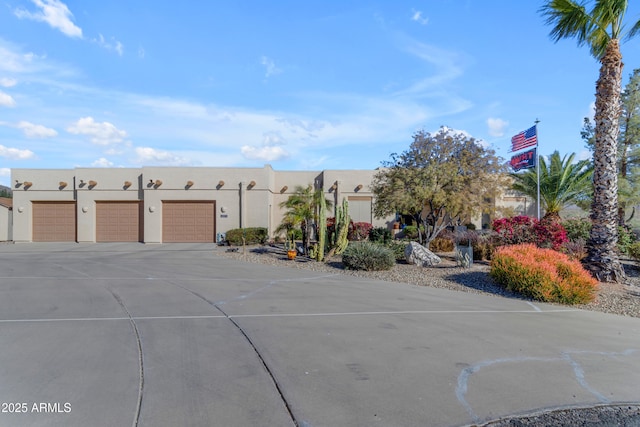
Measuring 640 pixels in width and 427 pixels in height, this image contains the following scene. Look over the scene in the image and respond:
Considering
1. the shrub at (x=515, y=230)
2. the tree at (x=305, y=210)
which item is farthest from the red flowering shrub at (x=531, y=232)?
the tree at (x=305, y=210)

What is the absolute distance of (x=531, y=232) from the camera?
546 inches

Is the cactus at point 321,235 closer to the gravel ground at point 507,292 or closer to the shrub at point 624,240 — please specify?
the gravel ground at point 507,292

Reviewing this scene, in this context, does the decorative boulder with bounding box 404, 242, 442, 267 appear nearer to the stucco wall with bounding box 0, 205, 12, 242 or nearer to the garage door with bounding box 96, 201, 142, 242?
the garage door with bounding box 96, 201, 142, 242

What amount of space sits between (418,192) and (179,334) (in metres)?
11.0

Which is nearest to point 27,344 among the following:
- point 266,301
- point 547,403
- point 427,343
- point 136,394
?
point 136,394

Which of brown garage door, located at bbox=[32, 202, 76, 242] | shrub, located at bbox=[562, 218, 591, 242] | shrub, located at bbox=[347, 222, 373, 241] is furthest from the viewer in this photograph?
brown garage door, located at bbox=[32, 202, 76, 242]

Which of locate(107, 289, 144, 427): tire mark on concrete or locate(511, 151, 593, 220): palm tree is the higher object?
locate(511, 151, 593, 220): palm tree

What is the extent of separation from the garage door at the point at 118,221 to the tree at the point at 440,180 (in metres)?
16.1

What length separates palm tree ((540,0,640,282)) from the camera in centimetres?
1147

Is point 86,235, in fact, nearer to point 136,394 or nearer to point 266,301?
point 266,301

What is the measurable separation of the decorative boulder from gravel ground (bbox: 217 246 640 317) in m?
0.23

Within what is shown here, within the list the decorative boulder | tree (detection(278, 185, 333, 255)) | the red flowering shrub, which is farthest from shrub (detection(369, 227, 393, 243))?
the red flowering shrub

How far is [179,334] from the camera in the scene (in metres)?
5.92

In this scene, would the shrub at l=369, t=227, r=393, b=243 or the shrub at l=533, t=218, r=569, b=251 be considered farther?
the shrub at l=369, t=227, r=393, b=243
